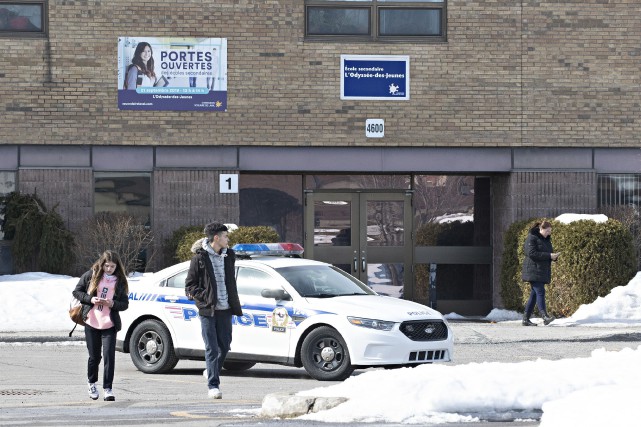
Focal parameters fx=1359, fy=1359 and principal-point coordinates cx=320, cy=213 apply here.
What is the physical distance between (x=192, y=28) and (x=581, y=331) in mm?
9364

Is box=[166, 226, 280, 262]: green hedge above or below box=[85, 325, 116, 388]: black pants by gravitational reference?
above

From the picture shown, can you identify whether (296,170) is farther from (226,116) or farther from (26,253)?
(26,253)

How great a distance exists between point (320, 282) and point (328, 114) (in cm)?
982

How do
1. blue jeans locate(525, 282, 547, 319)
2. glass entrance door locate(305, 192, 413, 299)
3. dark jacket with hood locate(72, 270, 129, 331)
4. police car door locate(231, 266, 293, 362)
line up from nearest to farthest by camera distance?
dark jacket with hood locate(72, 270, 129, 331), police car door locate(231, 266, 293, 362), blue jeans locate(525, 282, 547, 319), glass entrance door locate(305, 192, 413, 299)

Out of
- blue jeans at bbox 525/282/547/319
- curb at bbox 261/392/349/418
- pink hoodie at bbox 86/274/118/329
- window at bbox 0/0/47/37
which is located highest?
window at bbox 0/0/47/37

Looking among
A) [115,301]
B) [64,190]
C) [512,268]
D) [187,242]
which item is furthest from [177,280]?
[512,268]

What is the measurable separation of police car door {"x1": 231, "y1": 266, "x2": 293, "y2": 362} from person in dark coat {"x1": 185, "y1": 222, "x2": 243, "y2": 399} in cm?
186

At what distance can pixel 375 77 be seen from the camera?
25.5 metres

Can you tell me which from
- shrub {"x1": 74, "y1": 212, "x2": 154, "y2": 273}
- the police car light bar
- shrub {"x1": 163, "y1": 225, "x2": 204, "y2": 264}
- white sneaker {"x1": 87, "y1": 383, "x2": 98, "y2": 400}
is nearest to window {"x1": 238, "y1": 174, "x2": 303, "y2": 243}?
shrub {"x1": 163, "y1": 225, "x2": 204, "y2": 264}

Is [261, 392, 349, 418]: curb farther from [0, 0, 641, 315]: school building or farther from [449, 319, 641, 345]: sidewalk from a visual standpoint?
[0, 0, 641, 315]: school building

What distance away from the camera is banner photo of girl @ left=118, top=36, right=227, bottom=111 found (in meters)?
25.1

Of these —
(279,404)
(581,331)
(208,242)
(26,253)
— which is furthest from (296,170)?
(279,404)

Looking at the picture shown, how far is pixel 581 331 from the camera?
2075 centimetres

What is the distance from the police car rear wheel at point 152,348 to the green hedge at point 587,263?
933cm
